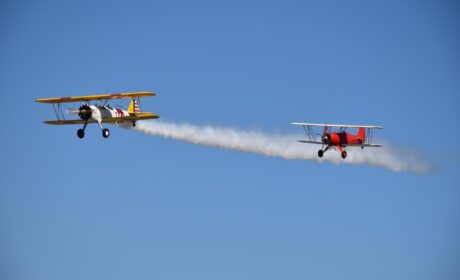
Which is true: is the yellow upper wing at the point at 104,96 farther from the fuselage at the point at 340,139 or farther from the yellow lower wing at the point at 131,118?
the fuselage at the point at 340,139

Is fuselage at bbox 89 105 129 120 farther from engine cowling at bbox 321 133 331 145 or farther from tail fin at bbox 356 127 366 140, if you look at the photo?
tail fin at bbox 356 127 366 140

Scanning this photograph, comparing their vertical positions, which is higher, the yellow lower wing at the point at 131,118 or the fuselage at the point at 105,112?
the fuselage at the point at 105,112

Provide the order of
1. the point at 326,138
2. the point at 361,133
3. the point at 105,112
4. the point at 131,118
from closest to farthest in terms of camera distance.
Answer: the point at 105,112
the point at 131,118
the point at 326,138
the point at 361,133

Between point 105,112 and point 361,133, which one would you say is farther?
point 361,133

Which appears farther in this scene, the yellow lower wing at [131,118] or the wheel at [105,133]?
the yellow lower wing at [131,118]

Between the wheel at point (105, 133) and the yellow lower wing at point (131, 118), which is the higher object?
the yellow lower wing at point (131, 118)

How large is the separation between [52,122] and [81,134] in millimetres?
5037

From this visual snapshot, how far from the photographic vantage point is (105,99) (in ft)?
346

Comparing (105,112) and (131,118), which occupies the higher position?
(105,112)

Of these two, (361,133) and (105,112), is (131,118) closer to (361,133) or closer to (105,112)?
(105,112)

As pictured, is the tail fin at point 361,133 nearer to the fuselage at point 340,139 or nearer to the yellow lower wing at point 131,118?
the fuselage at point 340,139

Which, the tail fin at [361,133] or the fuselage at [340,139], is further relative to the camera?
the tail fin at [361,133]

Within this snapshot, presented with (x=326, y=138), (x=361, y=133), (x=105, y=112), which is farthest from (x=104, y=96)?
(x=361, y=133)

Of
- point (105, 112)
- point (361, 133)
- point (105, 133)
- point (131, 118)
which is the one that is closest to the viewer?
point (105, 133)
